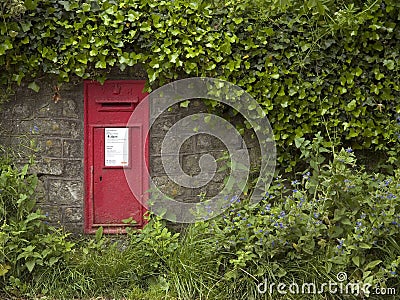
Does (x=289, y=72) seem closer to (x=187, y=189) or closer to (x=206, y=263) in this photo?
(x=187, y=189)

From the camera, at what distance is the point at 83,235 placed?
564 centimetres

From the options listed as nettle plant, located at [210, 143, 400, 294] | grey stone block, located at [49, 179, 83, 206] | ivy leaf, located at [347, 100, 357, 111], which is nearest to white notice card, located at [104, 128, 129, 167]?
grey stone block, located at [49, 179, 83, 206]

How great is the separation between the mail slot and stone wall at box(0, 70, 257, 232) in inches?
3.1

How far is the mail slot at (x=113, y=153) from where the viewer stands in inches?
221

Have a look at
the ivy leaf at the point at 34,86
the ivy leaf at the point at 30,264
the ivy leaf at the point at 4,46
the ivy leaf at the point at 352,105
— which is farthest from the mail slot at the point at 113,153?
the ivy leaf at the point at 352,105

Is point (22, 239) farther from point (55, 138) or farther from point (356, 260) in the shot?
point (356, 260)

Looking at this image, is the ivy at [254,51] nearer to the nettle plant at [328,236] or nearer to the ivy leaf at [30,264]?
the nettle plant at [328,236]

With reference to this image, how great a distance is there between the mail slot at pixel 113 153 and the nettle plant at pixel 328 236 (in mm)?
1093

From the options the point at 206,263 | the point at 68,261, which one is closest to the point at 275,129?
the point at 206,263

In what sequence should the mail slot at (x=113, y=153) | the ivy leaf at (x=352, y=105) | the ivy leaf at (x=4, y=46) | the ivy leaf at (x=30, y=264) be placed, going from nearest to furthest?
the ivy leaf at (x=30, y=264) < the ivy leaf at (x=4, y=46) < the ivy leaf at (x=352, y=105) < the mail slot at (x=113, y=153)

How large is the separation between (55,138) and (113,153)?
556 millimetres

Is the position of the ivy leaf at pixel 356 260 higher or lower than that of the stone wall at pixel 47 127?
lower

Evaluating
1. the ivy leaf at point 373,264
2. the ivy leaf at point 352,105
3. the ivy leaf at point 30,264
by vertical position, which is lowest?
the ivy leaf at point 30,264

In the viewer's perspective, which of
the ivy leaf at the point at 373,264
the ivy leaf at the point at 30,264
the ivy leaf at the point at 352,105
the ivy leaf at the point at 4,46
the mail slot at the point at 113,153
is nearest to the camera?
the ivy leaf at the point at 373,264
